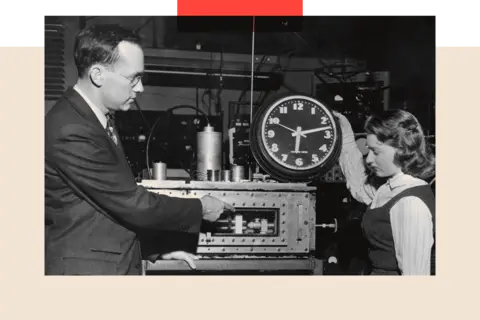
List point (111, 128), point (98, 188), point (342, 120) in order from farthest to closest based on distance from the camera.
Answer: point (342, 120)
point (111, 128)
point (98, 188)

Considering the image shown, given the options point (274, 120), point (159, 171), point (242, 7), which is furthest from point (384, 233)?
point (242, 7)

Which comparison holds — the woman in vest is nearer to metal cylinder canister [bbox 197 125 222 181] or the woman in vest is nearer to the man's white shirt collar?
metal cylinder canister [bbox 197 125 222 181]

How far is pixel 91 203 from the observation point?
1.79 metres

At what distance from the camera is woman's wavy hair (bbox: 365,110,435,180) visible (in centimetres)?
203

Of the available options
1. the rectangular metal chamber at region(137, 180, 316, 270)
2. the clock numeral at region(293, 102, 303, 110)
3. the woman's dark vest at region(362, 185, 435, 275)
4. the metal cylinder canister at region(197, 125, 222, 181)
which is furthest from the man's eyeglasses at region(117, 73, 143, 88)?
the woman's dark vest at region(362, 185, 435, 275)

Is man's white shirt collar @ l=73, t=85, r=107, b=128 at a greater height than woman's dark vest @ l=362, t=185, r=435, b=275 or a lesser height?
greater

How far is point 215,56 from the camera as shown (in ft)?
7.04

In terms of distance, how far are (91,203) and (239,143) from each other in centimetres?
60

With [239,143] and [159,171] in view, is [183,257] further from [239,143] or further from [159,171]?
[239,143]

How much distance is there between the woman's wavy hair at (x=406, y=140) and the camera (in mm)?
2025

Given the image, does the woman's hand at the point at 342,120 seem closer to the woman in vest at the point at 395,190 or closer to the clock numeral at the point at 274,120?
the woman in vest at the point at 395,190
